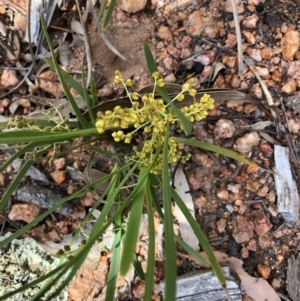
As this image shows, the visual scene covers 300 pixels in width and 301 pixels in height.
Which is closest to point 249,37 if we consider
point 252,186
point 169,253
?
point 252,186

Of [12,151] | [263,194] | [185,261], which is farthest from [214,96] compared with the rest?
[12,151]

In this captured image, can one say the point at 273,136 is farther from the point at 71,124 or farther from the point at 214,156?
the point at 71,124

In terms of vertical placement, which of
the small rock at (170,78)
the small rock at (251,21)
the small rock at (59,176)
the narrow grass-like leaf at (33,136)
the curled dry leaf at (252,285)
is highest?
the small rock at (251,21)

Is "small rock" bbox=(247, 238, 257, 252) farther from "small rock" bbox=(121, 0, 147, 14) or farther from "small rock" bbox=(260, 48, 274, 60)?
"small rock" bbox=(121, 0, 147, 14)

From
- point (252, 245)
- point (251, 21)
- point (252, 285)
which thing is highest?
point (251, 21)

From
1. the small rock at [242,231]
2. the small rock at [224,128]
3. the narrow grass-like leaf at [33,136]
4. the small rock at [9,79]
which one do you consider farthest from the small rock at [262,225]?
the small rock at [9,79]

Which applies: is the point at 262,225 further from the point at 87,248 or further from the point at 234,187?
the point at 87,248

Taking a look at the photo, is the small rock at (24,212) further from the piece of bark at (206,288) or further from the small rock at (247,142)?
the small rock at (247,142)
